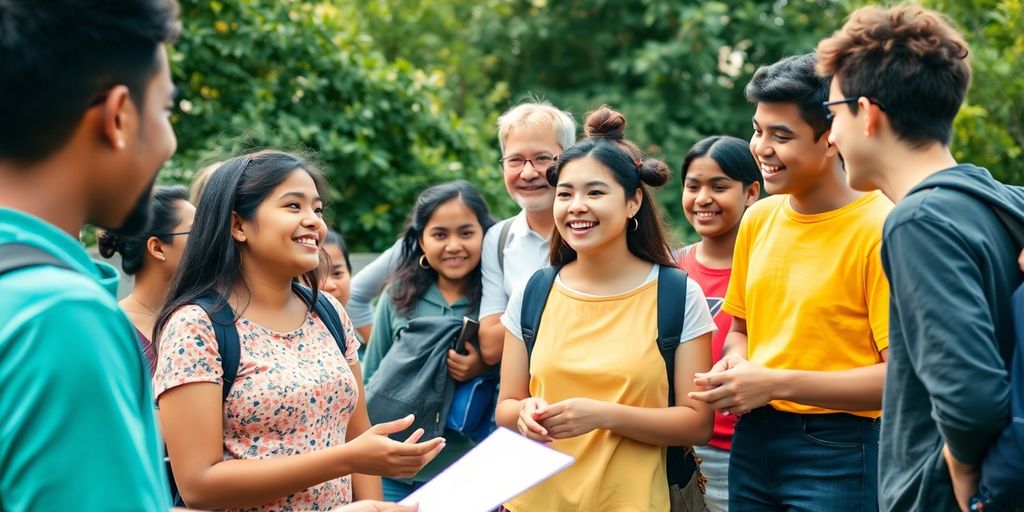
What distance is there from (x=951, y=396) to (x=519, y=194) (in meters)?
2.46

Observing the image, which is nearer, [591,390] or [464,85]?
[591,390]

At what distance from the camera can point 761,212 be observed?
359 cm

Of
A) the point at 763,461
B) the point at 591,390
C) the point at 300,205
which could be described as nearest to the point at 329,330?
the point at 300,205

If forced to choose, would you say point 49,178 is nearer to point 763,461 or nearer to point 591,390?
point 591,390

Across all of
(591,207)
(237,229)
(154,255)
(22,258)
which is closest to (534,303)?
(591,207)

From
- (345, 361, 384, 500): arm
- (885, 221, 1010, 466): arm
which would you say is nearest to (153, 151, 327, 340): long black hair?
(345, 361, 384, 500): arm

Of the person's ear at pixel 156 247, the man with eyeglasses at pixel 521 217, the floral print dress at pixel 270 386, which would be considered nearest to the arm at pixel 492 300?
the man with eyeglasses at pixel 521 217

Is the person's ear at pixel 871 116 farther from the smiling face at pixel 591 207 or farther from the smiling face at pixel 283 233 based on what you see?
the smiling face at pixel 283 233

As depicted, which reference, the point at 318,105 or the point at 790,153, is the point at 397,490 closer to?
the point at 790,153

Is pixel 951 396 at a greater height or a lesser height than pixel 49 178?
lesser

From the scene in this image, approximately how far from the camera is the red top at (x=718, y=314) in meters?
3.87

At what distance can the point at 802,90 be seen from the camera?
3.33 meters

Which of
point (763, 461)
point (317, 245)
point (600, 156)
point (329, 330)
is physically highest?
point (600, 156)

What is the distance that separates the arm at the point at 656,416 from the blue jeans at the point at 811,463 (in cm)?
20
